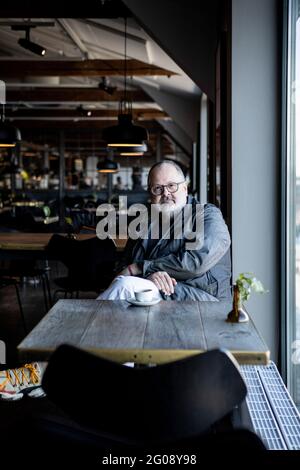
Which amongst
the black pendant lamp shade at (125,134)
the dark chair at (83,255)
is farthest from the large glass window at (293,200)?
the black pendant lamp shade at (125,134)

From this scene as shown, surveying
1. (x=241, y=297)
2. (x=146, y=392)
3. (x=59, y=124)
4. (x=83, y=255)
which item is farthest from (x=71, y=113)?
A: (x=146, y=392)

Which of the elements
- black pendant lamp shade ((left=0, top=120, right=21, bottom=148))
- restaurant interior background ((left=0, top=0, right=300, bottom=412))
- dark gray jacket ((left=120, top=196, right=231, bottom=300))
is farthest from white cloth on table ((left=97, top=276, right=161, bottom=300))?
black pendant lamp shade ((left=0, top=120, right=21, bottom=148))

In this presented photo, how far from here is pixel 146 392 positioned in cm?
136

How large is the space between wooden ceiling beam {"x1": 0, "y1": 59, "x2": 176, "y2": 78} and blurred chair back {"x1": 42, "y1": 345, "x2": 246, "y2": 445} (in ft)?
25.1

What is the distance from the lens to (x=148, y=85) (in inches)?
440

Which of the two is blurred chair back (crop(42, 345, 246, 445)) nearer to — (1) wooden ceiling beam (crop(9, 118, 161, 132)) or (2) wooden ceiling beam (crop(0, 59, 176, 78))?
(2) wooden ceiling beam (crop(0, 59, 176, 78))

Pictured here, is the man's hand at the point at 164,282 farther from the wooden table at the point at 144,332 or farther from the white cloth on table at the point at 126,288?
the wooden table at the point at 144,332

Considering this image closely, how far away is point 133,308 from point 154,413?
0.99m

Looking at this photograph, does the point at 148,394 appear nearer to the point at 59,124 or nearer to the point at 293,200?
the point at 293,200

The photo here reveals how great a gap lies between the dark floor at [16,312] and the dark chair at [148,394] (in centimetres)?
264

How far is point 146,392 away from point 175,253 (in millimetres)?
1747

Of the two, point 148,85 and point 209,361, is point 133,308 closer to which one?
point 209,361

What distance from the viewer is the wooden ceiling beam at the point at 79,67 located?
8625 mm
